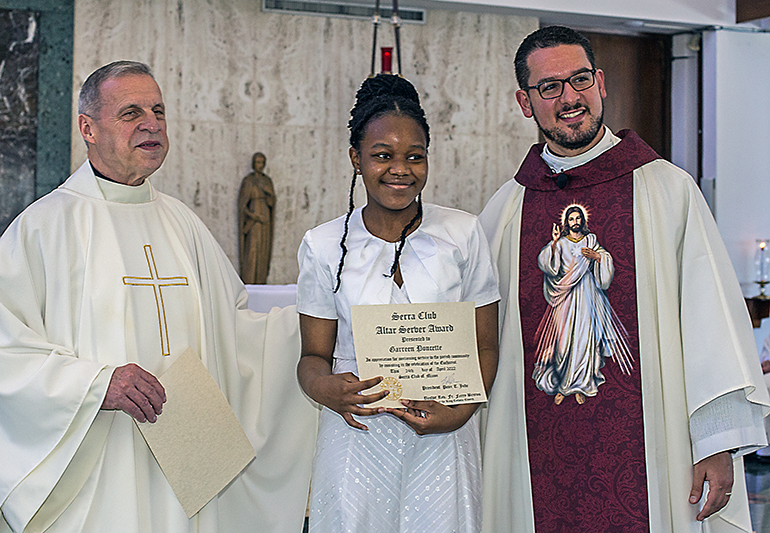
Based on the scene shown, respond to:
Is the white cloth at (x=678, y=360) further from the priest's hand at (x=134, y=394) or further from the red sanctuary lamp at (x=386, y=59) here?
the red sanctuary lamp at (x=386, y=59)

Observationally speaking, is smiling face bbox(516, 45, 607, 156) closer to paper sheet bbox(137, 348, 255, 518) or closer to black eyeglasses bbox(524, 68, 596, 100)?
black eyeglasses bbox(524, 68, 596, 100)

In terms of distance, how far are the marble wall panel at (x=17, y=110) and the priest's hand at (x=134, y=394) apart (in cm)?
527

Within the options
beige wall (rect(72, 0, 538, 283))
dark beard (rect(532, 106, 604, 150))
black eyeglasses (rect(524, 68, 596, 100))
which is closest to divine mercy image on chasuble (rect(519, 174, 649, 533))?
dark beard (rect(532, 106, 604, 150))

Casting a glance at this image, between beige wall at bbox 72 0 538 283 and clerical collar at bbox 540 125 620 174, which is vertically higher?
beige wall at bbox 72 0 538 283

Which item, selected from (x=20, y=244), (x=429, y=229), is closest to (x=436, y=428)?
(x=429, y=229)

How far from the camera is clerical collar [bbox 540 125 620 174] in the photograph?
2420 mm

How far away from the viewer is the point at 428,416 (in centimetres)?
191

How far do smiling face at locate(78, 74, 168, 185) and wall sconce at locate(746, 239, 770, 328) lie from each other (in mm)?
6541

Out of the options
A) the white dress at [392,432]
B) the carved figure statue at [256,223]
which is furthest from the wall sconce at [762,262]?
the white dress at [392,432]

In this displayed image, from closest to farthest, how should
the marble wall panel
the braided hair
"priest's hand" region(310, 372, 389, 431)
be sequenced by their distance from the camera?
"priest's hand" region(310, 372, 389, 431), the braided hair, the marble wall panel

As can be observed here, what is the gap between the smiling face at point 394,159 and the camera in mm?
1981

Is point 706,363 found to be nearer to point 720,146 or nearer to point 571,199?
point 571,199

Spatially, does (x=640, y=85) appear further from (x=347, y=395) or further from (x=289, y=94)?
(x=347, y=395)

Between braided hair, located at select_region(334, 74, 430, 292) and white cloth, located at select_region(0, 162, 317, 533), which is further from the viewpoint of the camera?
white cloth, located at select_region(0, 162, 317, 533)
